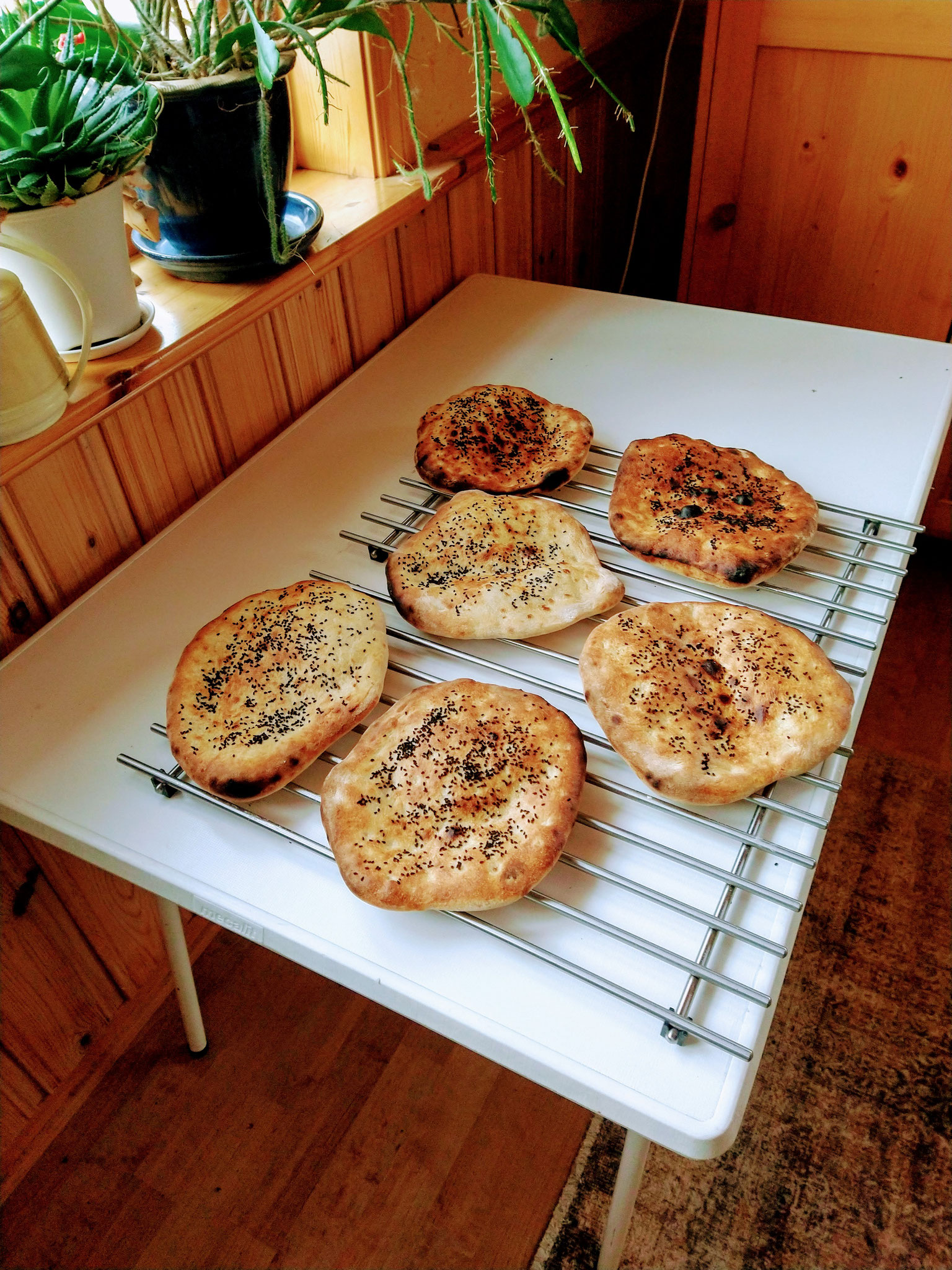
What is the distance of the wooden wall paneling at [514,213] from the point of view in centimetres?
170

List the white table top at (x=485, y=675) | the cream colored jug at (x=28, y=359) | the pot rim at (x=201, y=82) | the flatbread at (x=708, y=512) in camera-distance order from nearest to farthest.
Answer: the white table top at (x=485, y=675) → the cream colored jug at (x=28, y=359) → the pot rim at (x=201, y=82) → the flatbread at (x=708, y=512)

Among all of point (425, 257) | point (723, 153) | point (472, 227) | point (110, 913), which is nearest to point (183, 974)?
point (110, 913)

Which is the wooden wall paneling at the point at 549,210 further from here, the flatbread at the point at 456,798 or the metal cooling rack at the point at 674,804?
the flatbread at the point at 456,798

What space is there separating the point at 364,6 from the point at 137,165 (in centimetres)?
30

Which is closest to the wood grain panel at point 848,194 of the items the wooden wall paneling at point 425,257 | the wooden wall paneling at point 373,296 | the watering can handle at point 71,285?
the wooden wall paneling at point 425,257

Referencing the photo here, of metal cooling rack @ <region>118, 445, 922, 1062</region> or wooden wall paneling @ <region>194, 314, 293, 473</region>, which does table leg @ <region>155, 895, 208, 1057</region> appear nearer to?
metal cooling rack @ <region>118, 445, 922, 1062</region>

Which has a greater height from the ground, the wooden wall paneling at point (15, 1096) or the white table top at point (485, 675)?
the white table top at point (485, 675)

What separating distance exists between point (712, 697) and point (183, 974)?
878 mm

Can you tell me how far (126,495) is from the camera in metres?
1.12

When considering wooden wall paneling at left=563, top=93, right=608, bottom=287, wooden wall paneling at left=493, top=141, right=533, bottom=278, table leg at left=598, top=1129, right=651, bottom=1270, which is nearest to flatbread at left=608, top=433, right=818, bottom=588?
table leg at left=598, top=1129, right=651, bottom=1270

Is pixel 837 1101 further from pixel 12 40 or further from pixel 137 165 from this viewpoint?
pixel 12 40

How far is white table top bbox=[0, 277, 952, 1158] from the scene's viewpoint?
71cm

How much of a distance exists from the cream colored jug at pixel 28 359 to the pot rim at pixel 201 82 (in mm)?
223

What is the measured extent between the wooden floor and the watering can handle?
41.0 inches
